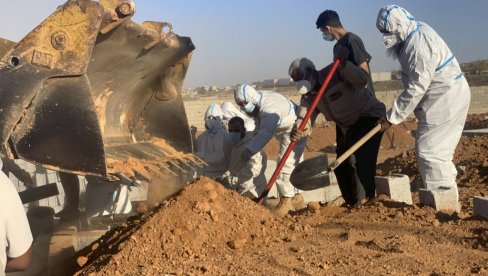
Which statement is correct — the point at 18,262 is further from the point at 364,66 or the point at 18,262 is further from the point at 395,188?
the point at 364,66

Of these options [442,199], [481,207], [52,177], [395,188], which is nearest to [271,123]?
[395,188]

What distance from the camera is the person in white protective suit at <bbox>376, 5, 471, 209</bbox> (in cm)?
533

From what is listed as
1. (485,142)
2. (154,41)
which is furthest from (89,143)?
(485,142)

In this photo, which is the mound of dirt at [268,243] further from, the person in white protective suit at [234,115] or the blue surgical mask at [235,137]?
the person in white protective suit at [234,115]

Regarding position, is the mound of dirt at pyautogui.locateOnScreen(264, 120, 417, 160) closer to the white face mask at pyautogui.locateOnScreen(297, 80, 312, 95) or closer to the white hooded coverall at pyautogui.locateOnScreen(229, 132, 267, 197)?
the white hooded coverall at pyautogui.locateOnScreen(229, 132, 267, 197)

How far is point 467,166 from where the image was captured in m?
9.31

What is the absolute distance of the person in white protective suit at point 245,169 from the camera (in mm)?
8773

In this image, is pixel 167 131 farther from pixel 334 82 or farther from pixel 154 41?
pixel 334 82

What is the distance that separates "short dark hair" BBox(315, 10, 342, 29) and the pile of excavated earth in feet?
7.16

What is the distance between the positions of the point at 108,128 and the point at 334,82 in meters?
2.27

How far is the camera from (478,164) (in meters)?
9.19

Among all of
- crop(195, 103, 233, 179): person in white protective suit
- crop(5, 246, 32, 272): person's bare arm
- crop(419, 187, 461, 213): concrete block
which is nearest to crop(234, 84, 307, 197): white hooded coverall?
crop(195, 103, 233, 179): person in white protective suit

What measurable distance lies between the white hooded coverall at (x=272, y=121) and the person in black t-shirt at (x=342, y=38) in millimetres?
1734

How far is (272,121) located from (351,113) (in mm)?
1915
